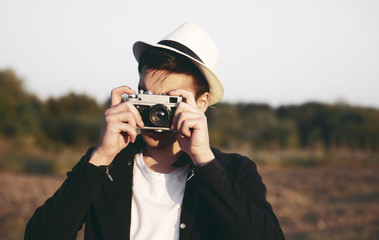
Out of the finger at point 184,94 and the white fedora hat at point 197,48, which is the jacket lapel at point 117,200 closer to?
the finger at point 184,94

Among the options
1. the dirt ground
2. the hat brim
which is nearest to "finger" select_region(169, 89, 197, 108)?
the hat brim

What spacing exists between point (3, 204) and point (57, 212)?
5.89m

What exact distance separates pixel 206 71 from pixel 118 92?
53 cm

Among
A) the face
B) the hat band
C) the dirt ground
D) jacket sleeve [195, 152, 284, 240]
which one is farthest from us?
the dirt ground

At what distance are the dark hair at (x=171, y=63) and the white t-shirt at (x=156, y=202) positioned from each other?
0.55 meters

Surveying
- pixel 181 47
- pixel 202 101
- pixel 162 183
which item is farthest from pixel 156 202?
pixel 181 47

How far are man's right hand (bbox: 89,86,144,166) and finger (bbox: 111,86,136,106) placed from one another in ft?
0.19

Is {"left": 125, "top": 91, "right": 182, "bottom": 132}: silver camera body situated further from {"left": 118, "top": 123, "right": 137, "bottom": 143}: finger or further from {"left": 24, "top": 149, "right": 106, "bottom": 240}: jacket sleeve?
{"left": 24, "top": 149, "right": 106, "bottom": 240}: jacket sleeve

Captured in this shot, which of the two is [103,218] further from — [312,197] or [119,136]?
[312,197]

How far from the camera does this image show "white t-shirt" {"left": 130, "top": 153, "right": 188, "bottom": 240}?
173 cm

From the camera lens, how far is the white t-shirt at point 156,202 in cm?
173

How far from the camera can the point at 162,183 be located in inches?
73.7

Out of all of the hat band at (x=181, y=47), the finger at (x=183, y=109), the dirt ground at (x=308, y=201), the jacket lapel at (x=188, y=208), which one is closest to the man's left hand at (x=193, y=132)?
the finger at (x=183, y=109)

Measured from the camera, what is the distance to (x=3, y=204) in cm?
659
